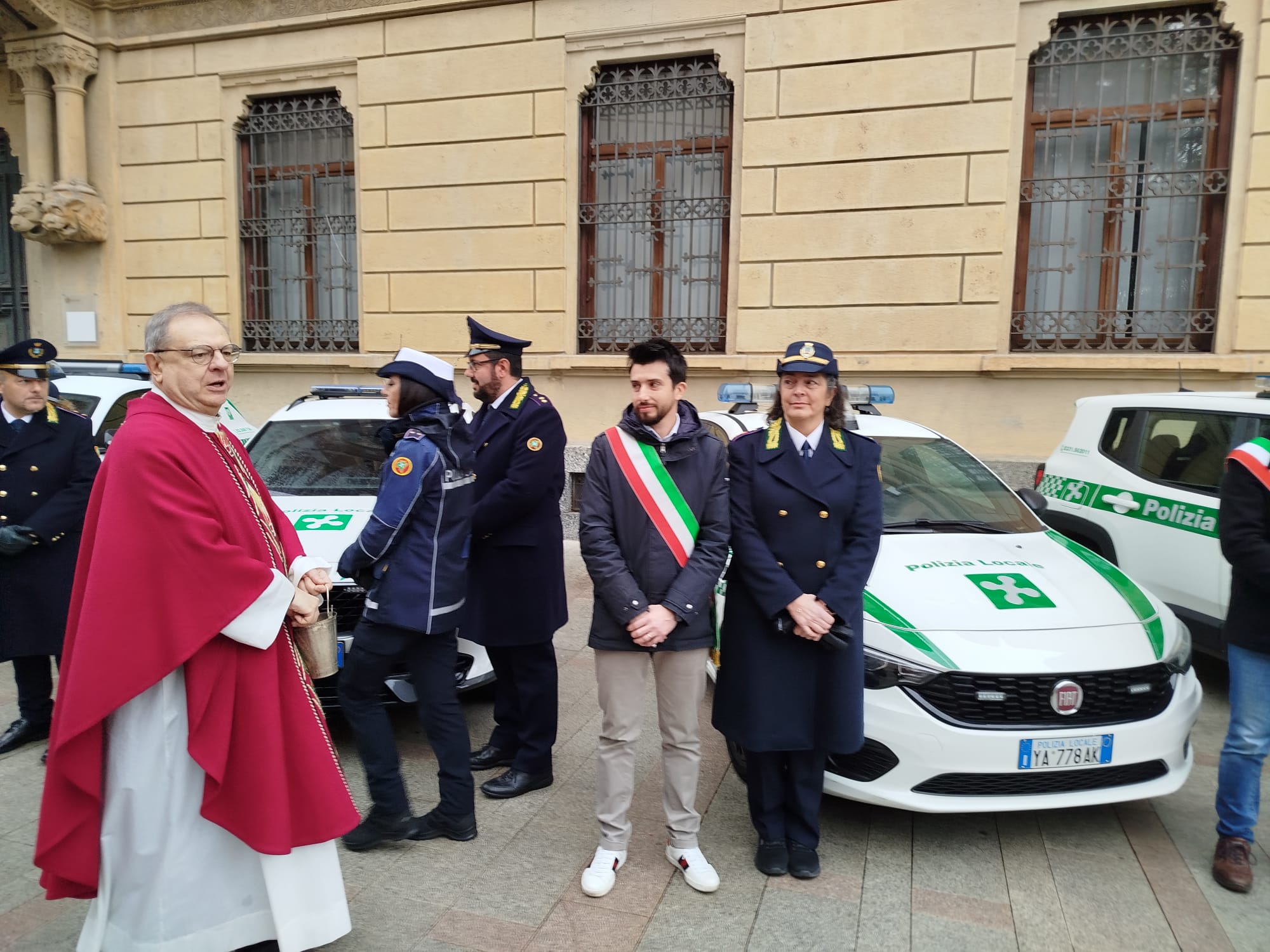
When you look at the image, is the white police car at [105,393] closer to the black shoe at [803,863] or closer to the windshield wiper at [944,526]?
the windshield wiper at [944,526]

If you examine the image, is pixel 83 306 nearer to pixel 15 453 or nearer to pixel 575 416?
pixel 575 416

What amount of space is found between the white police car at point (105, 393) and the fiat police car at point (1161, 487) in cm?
596

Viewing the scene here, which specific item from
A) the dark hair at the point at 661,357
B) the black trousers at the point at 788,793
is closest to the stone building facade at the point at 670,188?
the dark hair at the point at 661,357

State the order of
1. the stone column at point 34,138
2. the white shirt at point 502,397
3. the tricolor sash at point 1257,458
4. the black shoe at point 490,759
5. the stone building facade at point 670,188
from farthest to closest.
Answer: the stone column at point 34,138, the stone building facade at point 670,188, the black shoe at point 490,759, the white shirt at point 502,397, the tricolor sash at point 1257,458

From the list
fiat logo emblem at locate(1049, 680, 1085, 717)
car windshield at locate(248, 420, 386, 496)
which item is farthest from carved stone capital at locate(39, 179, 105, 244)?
fiat logo emblem at locate(1049, 680, 1085, 717)

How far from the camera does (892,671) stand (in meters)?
3.41

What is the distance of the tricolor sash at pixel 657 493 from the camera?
10.5ft

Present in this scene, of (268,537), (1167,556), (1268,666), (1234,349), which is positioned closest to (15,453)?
(268,537)

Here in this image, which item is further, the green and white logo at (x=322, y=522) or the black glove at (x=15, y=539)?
the green and white logo at (x=322, y=522)

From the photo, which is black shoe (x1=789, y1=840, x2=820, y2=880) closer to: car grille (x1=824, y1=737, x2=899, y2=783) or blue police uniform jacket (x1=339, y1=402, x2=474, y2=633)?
car grille (x1=824, y1=737, x2=899, y2=783)

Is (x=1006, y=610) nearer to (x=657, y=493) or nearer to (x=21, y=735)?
(x=657, y=493)

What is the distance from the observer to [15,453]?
14.0 ft

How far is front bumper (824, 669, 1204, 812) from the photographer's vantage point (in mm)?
3266

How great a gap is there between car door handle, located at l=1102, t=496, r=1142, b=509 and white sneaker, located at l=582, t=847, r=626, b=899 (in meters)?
4.04
